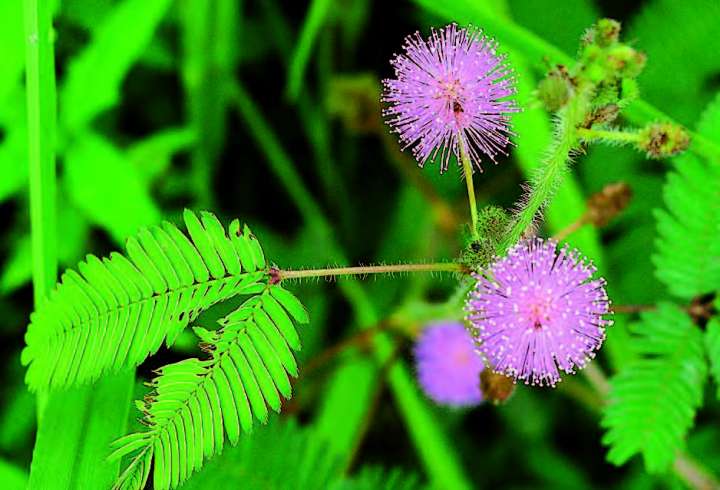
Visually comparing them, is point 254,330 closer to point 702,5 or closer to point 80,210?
point 80,210

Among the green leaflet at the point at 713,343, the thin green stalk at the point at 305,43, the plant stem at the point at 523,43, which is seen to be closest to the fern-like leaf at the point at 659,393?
the green leaflet at the point at 713,343

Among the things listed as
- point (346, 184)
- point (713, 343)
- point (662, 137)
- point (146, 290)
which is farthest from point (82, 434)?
point (346, 184)

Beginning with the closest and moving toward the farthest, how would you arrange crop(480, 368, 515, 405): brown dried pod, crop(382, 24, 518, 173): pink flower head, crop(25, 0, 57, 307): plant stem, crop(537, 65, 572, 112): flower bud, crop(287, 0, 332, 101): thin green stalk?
crop(537, 65, 572, 112): flower bud < crop(382, 24, 518, 173): pink flower head < crop(480, 368, 515, 405): brown dried pod < crop(25, 0, 57, 307): plant stem < crop(287, 0, 332, 101): thin green stalk

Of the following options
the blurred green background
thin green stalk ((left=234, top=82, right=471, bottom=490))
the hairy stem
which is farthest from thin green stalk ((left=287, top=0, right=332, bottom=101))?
the hairy stem

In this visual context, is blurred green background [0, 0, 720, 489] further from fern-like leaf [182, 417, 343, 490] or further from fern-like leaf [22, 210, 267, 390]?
fern-like leaf [22, 210, 267, 390]

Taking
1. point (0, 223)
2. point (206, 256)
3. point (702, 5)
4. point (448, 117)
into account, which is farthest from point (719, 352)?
point (0, 223)

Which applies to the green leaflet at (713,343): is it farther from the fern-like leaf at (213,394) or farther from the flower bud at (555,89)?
the fern-like leaf at (213,394)
